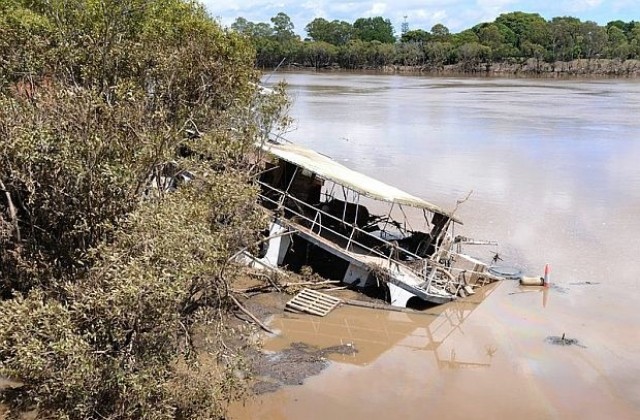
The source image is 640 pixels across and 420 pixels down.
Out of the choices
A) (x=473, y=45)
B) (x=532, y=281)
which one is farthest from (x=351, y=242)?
(x=473, y=45)

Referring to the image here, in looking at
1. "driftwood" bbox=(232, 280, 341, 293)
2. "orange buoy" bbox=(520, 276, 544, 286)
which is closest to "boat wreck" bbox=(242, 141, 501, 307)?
"driftwood" bbox=(232, 280, 341, 293)

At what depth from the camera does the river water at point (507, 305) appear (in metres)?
16.7

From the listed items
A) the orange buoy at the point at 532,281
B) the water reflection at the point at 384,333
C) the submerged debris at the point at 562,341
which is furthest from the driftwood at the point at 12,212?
the orange buoy at the point at 532,281

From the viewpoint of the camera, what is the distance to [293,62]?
16500 centimetres

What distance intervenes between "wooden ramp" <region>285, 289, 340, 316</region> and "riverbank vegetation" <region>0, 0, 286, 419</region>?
691 centimetres

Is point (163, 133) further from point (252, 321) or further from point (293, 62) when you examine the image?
point (293, 62)

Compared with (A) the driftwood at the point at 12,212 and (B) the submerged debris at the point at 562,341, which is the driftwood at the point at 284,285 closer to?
(B) the submerged debris at the point at 562,341

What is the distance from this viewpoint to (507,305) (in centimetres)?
2244

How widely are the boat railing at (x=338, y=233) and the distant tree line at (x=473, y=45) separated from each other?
4600 inches

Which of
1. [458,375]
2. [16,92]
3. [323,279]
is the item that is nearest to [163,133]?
[16,92]

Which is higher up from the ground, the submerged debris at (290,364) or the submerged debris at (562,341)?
the submerged debris at (290,364)

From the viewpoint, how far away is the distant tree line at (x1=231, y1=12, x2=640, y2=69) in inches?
5689

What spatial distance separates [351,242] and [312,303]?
9.39ft

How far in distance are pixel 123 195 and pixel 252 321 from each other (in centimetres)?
930
